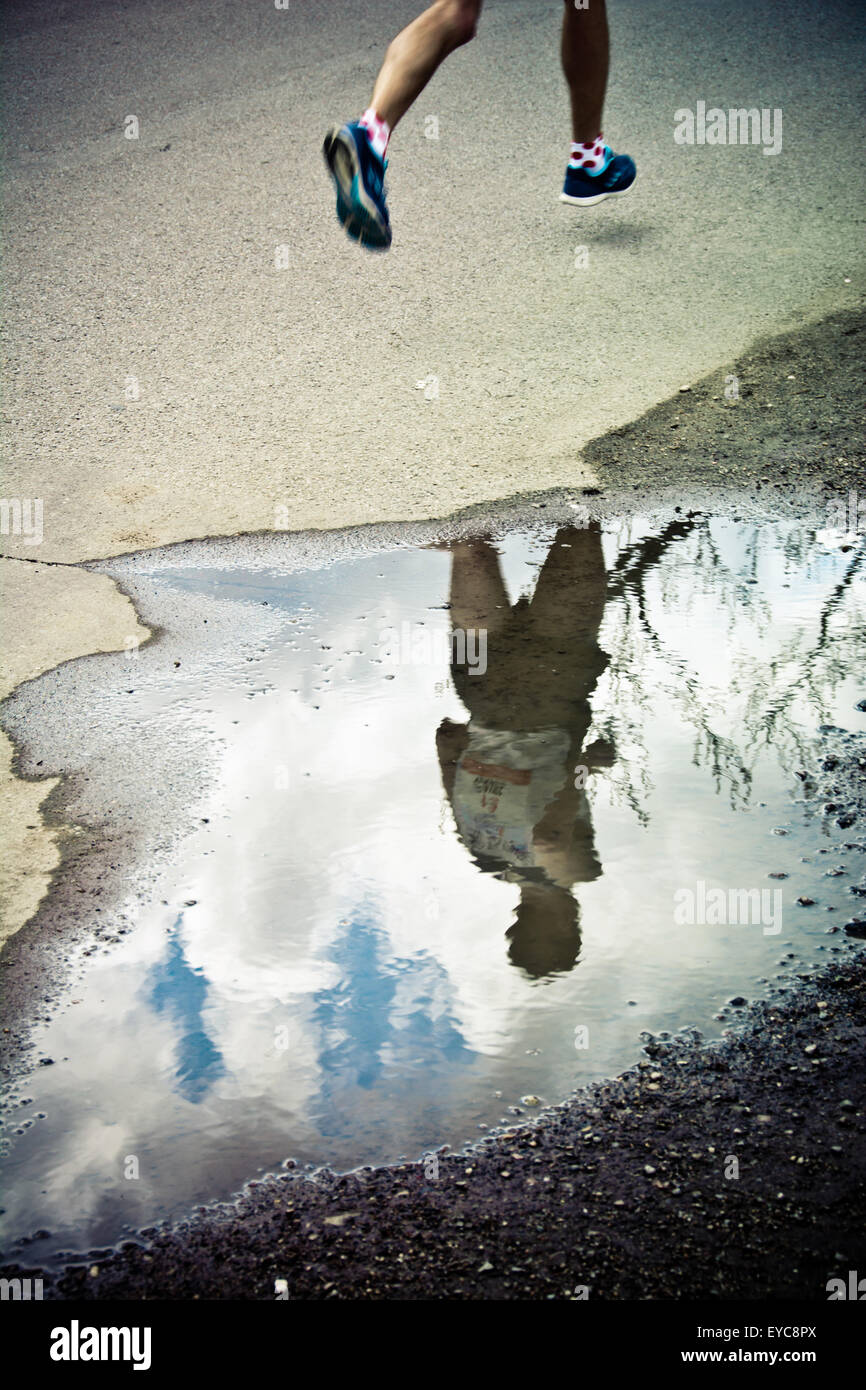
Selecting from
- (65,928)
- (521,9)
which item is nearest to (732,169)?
(521,9)

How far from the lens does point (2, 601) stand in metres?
4.46

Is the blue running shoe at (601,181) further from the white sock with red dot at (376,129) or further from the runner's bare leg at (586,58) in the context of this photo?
the white sock with red dot at (376,129)

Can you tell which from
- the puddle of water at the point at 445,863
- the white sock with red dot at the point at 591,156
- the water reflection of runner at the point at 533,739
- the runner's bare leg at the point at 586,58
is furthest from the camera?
the white sock with red dot at the point at 591,156

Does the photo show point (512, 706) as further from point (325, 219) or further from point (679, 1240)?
point (325, 219)

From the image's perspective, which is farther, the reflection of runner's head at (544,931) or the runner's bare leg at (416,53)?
the runner's bare leg at (416,53)

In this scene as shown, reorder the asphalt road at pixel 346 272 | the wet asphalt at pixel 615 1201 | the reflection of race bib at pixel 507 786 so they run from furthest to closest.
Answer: the asphalt road at pixel 346 272 → the reflection of race bib at pixel 507 786 → the wet asphalt at pixel 615 1201

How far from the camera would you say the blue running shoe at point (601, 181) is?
5.04m

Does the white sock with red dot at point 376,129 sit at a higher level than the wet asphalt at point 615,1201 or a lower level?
higher

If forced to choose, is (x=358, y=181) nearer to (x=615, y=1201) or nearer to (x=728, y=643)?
(x=728, y=643)

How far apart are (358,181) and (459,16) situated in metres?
0.60

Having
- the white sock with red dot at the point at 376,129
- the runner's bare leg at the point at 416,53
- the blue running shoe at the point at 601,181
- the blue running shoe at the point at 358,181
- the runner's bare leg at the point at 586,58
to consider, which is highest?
the runner's bare leg at the point at 586,58

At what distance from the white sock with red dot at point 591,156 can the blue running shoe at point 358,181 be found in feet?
5.31

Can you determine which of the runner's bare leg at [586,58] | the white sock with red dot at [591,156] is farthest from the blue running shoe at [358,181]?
the white sock with red dot at [591,156]

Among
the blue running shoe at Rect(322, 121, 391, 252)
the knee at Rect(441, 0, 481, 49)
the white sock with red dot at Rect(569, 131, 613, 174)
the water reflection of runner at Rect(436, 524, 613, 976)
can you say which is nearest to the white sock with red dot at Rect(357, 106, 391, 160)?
the blue running shoe at Rect(322, 121, 391, 252)
